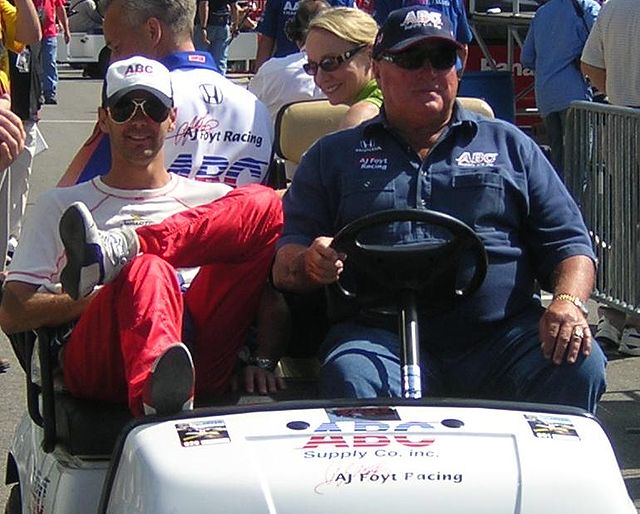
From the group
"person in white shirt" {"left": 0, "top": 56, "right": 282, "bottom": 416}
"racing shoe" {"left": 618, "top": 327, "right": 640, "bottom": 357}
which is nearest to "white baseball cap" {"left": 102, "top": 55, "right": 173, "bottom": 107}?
"person in white shirt" {"left": 0, "top": 56, "right": 282, "bottom": 416}

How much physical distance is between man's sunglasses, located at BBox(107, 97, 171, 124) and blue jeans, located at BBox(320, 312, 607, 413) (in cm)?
78

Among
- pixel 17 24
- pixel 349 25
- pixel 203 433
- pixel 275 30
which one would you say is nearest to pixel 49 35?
pixel 275 30

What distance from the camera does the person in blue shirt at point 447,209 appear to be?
155 inches

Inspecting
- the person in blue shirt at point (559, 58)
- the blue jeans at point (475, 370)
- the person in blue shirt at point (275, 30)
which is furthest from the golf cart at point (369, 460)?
the person in blue shirt at point (275, 30)

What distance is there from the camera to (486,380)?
13.1ft

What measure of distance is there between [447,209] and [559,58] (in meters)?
5.54

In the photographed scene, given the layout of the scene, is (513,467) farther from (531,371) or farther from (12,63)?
(12,63)

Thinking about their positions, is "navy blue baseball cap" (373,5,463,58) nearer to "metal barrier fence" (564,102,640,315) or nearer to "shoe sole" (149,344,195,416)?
"shoe sole" (149,344,195,416)

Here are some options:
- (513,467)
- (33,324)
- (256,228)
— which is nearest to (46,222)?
(33,324)

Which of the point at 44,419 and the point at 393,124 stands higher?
the point at 393,124

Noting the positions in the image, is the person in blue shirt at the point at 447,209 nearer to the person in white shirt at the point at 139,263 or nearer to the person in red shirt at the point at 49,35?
the person in white shirt at the point at 139,263

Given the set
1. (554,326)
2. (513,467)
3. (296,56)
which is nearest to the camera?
(513,467)

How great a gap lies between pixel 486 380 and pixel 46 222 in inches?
50.1

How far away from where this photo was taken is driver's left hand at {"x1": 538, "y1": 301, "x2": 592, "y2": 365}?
3742 millimetres
